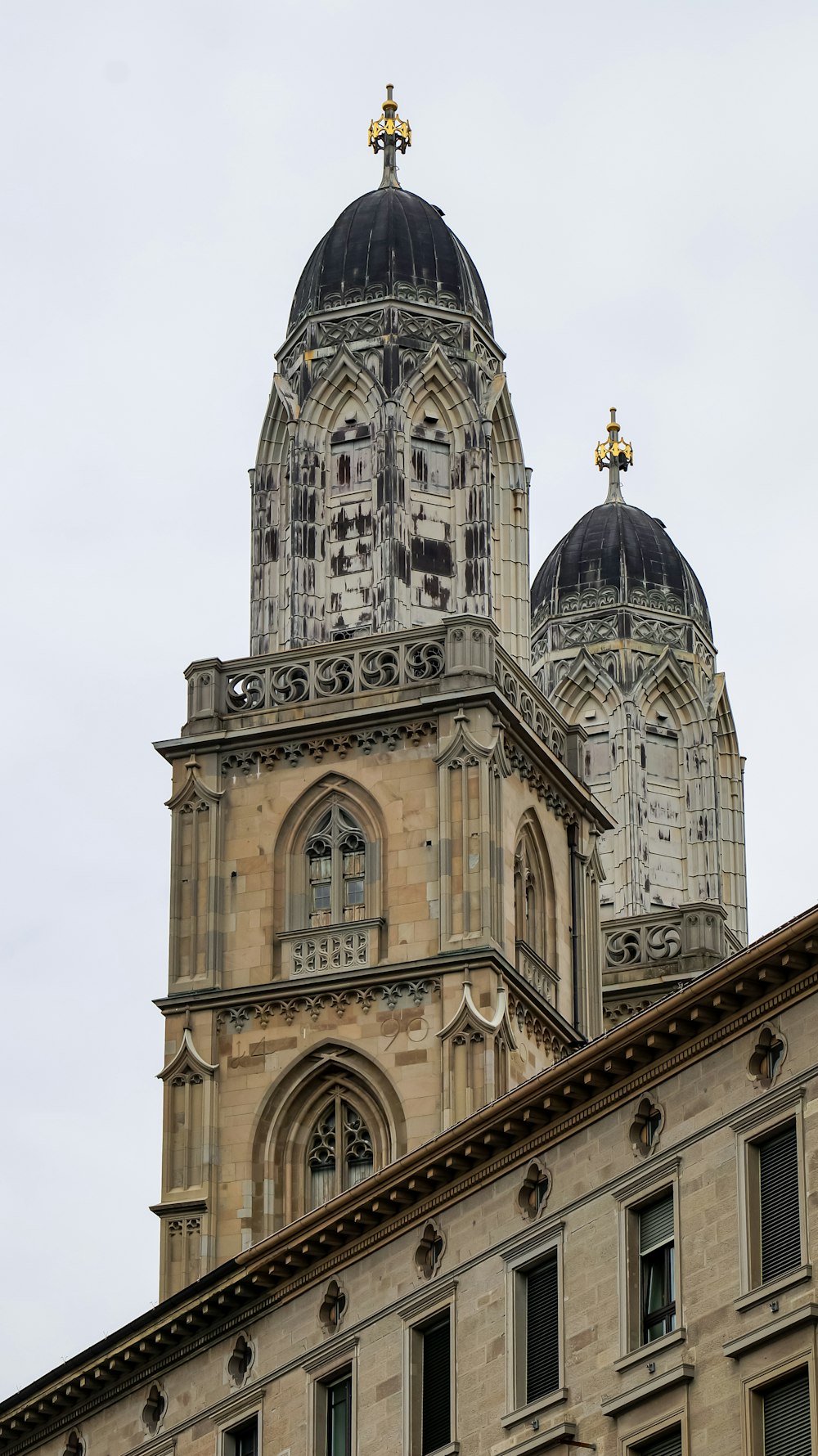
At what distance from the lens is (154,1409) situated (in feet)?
207

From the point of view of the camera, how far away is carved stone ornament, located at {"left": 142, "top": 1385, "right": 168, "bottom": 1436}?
62812 millimetres

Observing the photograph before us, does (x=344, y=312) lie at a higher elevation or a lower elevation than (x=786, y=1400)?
higher

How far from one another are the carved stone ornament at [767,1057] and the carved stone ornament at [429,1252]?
7695 mm

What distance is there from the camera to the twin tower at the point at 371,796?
256 feet

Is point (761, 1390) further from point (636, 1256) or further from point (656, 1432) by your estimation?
point (636, 1256)

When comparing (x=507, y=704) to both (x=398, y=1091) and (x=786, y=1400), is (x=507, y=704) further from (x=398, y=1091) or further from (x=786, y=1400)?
(x=786, y=1400)

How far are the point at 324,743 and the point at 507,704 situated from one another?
4.05 metres

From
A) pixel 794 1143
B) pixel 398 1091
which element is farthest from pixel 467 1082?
pixel 794 1143

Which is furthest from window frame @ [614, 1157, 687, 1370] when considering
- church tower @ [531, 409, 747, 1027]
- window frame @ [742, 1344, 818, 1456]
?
church tower @ [531, 409, 747, 1027]

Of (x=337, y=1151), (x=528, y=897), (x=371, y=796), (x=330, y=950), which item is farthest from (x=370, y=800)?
(x=337, y=1151)

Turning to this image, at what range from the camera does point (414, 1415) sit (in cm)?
5569

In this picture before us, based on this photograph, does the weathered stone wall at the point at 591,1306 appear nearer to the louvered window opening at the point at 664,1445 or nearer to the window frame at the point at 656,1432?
the window frame at the point at 656,1432

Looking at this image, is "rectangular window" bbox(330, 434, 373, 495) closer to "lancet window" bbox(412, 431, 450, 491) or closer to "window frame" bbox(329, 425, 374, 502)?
"window frame" bbox(329, 425, 374, 502)

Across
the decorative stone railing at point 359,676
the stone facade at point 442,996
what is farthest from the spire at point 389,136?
the decorative stone railing at point 359,676
